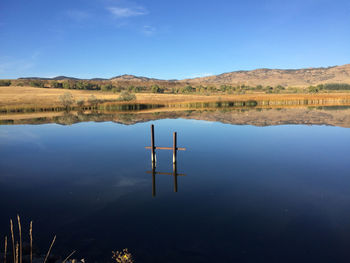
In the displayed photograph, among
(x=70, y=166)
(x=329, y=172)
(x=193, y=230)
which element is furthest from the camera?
(x=70, y=166)

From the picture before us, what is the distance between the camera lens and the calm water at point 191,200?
1012cm

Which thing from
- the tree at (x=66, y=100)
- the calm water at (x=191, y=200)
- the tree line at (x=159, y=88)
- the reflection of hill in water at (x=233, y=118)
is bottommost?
the calm water at (x=191, y=200)

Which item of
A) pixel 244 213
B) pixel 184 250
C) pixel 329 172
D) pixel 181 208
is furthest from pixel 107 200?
pixel 329 172

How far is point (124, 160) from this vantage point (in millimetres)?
22766

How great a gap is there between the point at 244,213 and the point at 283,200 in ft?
9.70

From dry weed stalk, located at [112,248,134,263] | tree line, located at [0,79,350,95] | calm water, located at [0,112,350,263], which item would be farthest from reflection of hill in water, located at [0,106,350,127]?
tree line, located at [0,79,350,95]

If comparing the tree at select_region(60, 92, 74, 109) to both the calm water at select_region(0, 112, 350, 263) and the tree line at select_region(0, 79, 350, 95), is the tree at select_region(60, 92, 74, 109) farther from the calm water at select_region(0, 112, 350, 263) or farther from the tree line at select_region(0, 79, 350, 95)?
the tree line at select_region(0, 79, 350, 95)

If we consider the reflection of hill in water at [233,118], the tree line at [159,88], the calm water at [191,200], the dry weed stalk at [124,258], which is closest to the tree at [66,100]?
the reflection of hill in water at [233,118]

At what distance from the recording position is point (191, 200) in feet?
47.0

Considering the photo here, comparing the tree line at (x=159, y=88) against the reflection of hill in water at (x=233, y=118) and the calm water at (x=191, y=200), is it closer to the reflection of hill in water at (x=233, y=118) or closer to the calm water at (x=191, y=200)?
the reflection of hill in water at (x=233, y=118)

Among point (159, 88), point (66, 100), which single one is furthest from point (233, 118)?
point (159, 88)

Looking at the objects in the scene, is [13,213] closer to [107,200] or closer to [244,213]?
[107,200]

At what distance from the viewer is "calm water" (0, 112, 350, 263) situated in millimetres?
10117

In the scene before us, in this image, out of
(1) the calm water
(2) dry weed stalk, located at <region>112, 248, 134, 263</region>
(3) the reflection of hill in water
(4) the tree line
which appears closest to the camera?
(2) dry weed stalk, located at <region>112, 248, 134, 263</region>
